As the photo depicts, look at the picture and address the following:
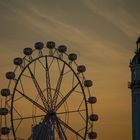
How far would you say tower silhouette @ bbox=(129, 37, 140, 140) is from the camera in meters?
103

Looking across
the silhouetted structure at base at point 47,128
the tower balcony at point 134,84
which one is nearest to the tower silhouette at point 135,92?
the tower balcony at point 134,84

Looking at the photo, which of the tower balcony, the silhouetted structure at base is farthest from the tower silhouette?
the silhouetted structure at base

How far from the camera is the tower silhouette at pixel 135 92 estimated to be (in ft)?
337

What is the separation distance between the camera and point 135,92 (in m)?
104

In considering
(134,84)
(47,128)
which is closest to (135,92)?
(134,84)

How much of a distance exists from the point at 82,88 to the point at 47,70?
4.55 meters

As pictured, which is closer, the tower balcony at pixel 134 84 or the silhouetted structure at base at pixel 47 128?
the silhouetted structure at base at pixel 47 128

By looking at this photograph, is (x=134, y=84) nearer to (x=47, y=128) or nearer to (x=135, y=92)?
(x=135, y=92)

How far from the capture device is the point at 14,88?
7300cm

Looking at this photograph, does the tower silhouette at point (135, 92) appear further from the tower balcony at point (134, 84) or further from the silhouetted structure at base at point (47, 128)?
the silhouetted structure at base at point (47, 128)

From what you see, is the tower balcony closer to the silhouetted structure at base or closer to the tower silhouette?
the tower silhouette

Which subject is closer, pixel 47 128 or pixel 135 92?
pixel 47 128

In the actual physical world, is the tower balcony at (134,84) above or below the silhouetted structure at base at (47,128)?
above

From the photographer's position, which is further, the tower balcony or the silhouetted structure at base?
the tower balcony
